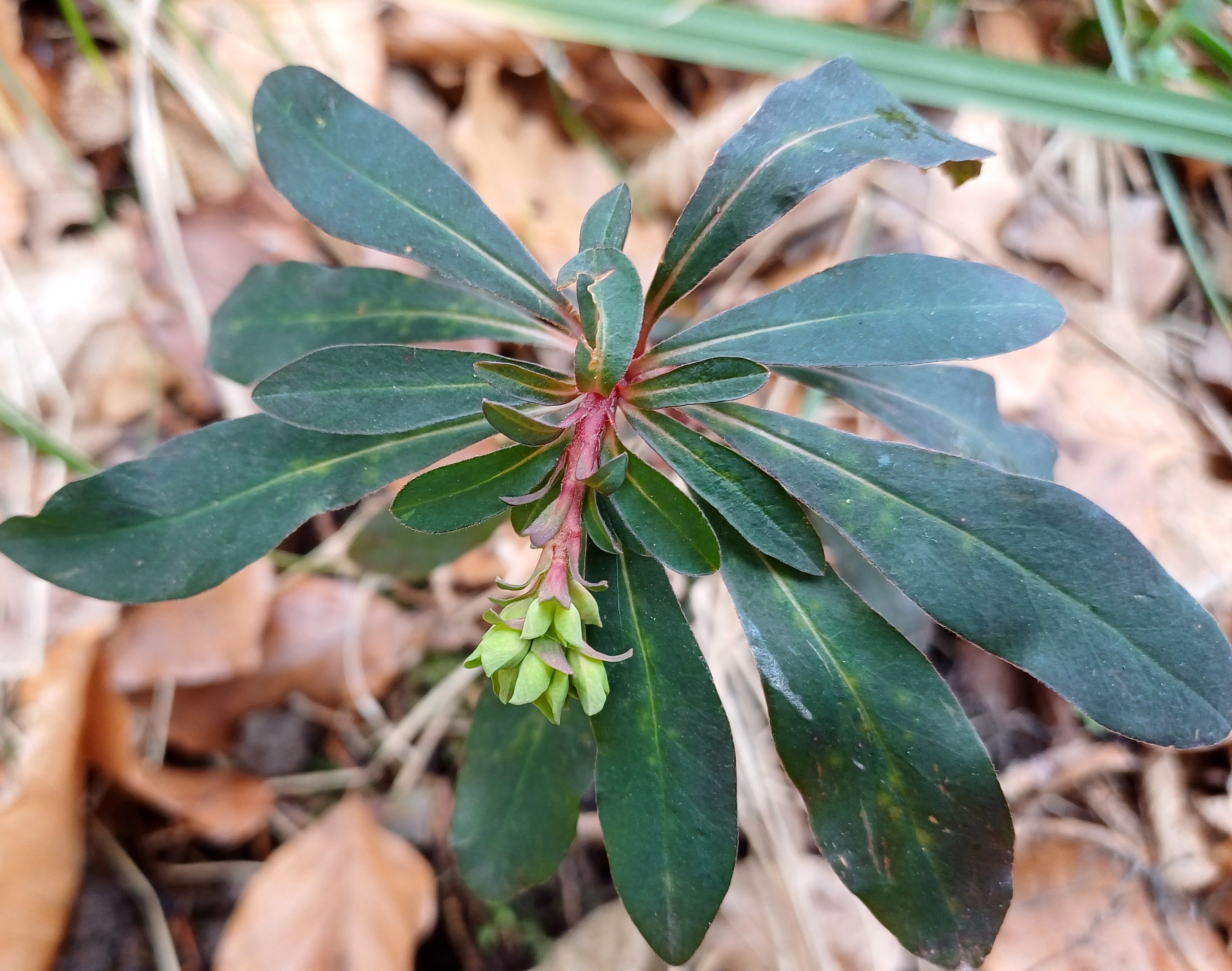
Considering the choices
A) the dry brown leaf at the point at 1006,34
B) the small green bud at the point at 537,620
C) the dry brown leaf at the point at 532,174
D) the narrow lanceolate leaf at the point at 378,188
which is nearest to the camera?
the small green bud at the point at 537,620

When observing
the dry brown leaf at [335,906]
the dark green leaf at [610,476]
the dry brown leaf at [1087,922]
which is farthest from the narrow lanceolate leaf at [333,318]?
the dry brown leaf at [1087,922]

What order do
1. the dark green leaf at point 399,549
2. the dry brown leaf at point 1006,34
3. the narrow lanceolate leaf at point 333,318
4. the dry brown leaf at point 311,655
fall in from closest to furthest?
1. the narrow lanceolate leaf at point 333,318
2. the dark green leaf at point 399,549
3. the dry brown leaf at point 311,655
4. the dry brown leaf at point 1006,34

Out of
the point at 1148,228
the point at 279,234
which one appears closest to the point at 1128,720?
the point at 1148,228

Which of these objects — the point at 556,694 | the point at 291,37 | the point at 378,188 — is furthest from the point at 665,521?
the point at 291,37

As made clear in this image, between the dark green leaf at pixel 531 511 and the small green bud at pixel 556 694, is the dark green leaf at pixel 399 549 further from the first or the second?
the small green bud at pixel 556 694

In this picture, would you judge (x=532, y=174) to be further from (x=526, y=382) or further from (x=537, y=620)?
(x=537, y=620)

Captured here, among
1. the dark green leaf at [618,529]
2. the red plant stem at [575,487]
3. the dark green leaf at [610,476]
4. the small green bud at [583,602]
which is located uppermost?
the dark green leaf at [610,476]
